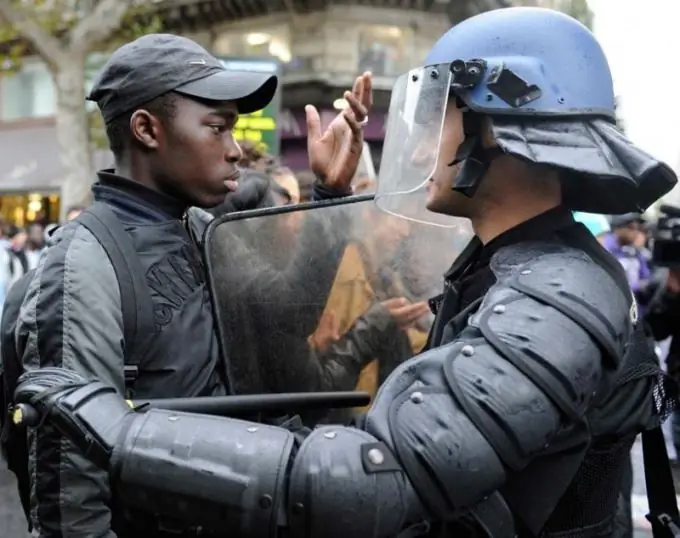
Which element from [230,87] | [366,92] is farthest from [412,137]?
[366,92]

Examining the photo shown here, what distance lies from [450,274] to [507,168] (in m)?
0.27

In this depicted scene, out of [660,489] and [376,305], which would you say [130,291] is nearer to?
[376,305]

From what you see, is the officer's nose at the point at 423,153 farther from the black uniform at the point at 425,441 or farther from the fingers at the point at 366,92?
the fingers at the point at 366,92

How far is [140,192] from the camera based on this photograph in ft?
6.31

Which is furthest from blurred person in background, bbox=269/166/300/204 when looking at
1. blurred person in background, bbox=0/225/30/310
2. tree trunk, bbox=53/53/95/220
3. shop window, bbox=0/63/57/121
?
shop window, bbox=0/63/57/121

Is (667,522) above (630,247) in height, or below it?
above

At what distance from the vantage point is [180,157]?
1923mm

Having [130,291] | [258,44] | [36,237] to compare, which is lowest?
[36,237]

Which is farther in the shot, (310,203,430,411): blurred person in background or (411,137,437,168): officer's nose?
(310,203,430,411): blurred person in background

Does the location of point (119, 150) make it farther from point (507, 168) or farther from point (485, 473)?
point (485, 473)

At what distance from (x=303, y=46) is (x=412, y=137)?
13.7 metres

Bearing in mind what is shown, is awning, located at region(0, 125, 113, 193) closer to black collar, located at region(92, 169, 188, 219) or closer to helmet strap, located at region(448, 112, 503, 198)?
black collar, located at region(92, 169, 188, 219)

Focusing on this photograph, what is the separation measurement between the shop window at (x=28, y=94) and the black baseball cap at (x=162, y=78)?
646 inches

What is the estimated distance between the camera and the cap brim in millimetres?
1892
